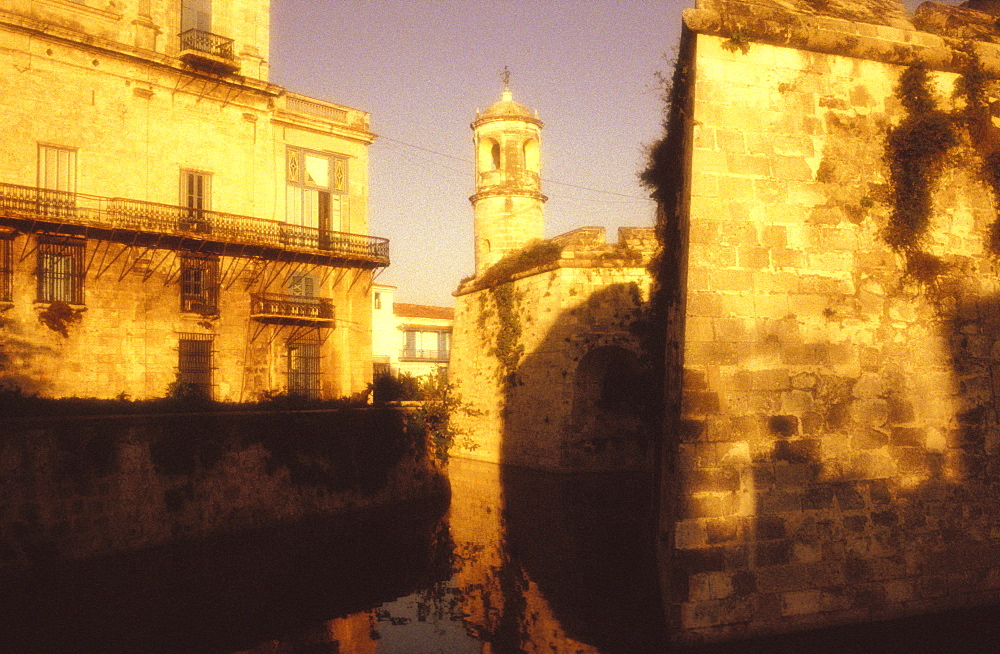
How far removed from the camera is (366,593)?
398 inches

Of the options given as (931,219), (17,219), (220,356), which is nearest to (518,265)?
(220,356)

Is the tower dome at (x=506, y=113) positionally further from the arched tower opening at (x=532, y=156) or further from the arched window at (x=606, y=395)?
the arched window at (x=606, y=395)

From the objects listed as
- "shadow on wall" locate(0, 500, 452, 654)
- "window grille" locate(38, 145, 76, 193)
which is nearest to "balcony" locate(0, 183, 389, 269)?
"window grille" locate(38, 145, 76, 193)

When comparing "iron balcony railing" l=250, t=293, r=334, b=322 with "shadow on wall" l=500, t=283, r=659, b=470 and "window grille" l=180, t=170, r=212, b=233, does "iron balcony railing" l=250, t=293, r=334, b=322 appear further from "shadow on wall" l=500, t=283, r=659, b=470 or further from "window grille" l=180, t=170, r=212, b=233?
"shadow on wall" l=500, t=283, r=659, b=470

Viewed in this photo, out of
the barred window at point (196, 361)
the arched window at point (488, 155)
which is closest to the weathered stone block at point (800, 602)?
the barred window at point (196, 361)

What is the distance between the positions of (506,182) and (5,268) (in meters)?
16.3

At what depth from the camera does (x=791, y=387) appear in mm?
6500

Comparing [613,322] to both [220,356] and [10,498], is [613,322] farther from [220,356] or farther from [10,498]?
[10,498]

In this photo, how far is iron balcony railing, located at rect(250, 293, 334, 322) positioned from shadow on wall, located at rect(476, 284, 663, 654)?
225 inches

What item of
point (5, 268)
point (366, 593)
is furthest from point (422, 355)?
point (366, 593)

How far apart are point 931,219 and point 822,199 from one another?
1101 millimetres

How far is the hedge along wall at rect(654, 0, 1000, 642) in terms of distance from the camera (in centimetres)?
625

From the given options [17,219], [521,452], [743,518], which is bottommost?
[521,452]

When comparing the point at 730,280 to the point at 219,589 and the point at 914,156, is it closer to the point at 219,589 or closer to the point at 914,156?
the point at 914,156
